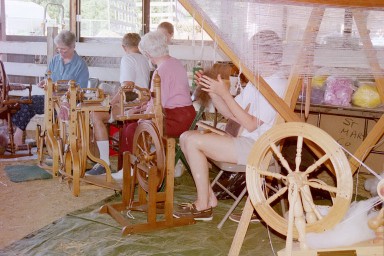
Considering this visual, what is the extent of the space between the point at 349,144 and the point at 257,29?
210 cm

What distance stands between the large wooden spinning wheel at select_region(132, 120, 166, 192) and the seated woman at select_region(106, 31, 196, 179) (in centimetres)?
35

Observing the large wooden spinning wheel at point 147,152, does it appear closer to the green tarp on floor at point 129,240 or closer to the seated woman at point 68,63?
the green tarp on floor at point 129,240

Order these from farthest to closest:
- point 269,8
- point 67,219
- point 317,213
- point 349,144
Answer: point 349,144, point 67,219, point 269,8, point 317,213

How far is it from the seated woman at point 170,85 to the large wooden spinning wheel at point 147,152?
346mm

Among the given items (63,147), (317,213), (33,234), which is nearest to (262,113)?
(317,213)

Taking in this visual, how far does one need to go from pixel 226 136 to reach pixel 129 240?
2.84 ft

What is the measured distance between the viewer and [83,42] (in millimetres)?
6793

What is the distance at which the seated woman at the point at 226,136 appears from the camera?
2.82m

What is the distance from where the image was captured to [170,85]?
3.99 metres

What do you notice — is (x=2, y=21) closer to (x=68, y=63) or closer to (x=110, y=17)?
(x=110, y=17)

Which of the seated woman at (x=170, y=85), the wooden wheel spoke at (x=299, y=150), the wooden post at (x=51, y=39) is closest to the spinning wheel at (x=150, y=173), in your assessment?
the seated woman at (x=170, y=85)

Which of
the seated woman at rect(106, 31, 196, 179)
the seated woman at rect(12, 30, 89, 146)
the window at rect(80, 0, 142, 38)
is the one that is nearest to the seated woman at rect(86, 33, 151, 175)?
the seated woman at rect(12, 30, 89, 146)

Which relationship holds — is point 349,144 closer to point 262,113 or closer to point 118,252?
point 262,113

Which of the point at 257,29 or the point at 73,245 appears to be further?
the point at 73,245
